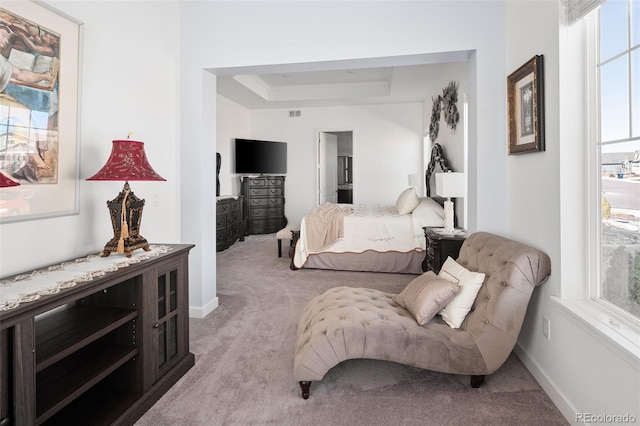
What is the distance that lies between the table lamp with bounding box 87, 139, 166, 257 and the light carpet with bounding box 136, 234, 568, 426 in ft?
2.95

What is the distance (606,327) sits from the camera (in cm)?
151

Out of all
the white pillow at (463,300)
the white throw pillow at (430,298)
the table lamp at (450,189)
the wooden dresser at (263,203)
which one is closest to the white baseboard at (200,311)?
the white throw pillow at (430,298)

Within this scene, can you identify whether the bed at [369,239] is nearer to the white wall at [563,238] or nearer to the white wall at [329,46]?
the white wall at [329,46]

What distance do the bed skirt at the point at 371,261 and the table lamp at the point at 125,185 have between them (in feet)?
9.56

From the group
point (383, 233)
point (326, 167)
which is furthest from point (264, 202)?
point (383, 233)

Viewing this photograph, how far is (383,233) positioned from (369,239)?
0.20 metres

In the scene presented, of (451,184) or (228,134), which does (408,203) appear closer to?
(451,184)

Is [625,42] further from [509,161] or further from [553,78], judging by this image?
[509,161]

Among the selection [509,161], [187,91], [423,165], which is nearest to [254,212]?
[423,165]

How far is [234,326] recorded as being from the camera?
9.66 feet

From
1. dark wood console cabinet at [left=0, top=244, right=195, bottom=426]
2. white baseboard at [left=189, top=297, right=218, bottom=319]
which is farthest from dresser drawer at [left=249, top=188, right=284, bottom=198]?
dark wood console cabinet at [left=0, top=244, right=195, bottom=426]

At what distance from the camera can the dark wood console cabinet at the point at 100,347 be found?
1245 millimetres

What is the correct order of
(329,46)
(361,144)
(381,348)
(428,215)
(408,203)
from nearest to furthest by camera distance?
Answer: (381,348), (329,46), (428,215), (408,203), (361,144)

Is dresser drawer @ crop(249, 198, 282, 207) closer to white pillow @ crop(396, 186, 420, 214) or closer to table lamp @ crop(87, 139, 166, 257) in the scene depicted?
white pillow @ crop(396, 186, 420, 214)
